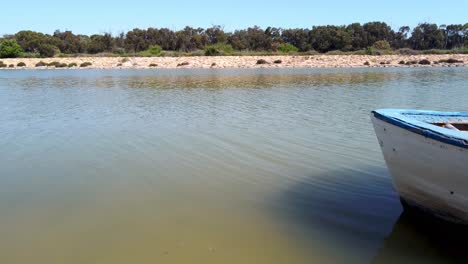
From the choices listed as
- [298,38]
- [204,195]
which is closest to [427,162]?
[204,195]

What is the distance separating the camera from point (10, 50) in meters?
75.6

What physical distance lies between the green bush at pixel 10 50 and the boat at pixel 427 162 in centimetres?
8218

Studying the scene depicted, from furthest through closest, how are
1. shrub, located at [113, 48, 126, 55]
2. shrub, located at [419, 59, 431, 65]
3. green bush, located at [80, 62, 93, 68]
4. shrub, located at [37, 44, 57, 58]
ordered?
shrub, located at [113, 48, 126, 55] < shrub, located at [37, 44, 57, 58] < green bush, located at [80, 62, 93, 68] < shrub, located at [419, 59, 431, 65]

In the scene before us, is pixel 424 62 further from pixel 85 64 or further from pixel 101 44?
pixel 101 44

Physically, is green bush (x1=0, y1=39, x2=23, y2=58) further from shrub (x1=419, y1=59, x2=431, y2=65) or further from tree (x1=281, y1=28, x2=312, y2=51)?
shrub (x1=419, y1=59, x2=431, y2=65)

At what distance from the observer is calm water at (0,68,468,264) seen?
496cm

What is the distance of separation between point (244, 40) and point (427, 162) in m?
86.8

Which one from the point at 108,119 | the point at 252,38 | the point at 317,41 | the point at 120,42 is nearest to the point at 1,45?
the point at 120,42

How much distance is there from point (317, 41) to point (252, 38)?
45.8ft

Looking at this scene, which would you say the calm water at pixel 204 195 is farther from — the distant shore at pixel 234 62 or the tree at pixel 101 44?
the tree at pixel 101 44

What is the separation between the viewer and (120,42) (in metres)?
90.2

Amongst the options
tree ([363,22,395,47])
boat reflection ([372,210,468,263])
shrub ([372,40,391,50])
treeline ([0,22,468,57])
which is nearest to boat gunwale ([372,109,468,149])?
boat reflection ([372,210,468,263])

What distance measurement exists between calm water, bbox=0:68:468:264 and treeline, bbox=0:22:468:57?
67229mm

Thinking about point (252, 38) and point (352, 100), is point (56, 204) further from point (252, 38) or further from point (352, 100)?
point (252, 38)
